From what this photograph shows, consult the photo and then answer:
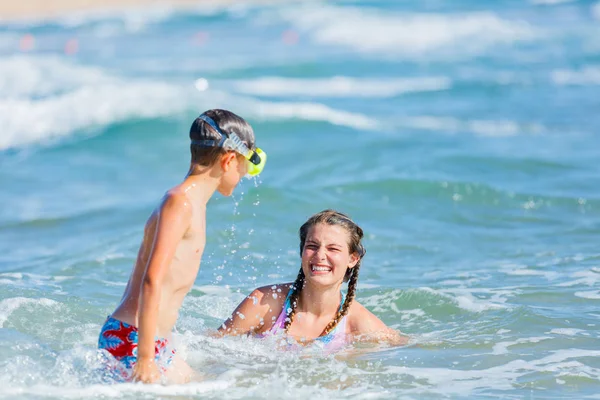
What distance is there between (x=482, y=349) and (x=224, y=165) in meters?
2.09

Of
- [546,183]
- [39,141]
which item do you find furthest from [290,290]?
[39,141]

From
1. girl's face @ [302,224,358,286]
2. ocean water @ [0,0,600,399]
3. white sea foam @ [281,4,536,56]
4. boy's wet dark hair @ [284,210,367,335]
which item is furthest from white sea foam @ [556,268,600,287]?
white sea foam @ [281,4,536,56]

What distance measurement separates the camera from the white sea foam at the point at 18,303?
5.99 m

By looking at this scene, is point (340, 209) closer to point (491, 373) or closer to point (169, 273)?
point (491, 373)

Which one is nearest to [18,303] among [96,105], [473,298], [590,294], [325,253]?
[325,253]

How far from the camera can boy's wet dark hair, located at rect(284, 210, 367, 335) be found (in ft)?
16.8

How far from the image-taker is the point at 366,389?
4.63 meters

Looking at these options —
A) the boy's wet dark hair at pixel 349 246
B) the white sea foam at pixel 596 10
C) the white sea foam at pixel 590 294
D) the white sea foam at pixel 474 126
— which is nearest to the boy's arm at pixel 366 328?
the boy's wet dark hair at pixel 349 246

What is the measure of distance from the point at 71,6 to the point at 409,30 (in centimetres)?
2437

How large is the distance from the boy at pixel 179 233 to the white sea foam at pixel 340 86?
1540cm

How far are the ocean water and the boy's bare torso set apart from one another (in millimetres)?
333

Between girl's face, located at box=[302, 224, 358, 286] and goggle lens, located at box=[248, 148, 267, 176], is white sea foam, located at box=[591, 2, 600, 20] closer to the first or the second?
girl's face, located at box=[302, 224, 358, 286]

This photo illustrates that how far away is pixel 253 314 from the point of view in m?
5.14

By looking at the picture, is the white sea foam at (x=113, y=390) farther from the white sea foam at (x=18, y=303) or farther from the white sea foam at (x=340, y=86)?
the white sea foam at (x=340, y=86)
